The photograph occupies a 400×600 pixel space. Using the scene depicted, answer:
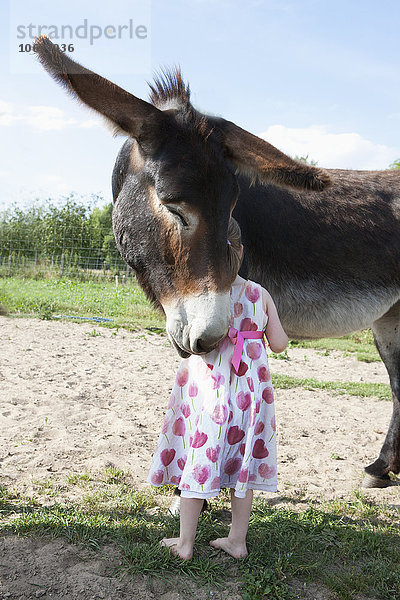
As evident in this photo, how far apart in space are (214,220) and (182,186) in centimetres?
20

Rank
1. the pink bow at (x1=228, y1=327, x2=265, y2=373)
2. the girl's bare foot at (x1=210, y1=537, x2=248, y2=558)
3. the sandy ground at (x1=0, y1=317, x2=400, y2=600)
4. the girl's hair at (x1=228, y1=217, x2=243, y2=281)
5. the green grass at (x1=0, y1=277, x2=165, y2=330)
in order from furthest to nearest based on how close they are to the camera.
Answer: the green grass at (x1=0, y1=277, x2=165, y2=330) → the sandy ground at (x1=0, y1=317, x2=400, y2=600) → the girl's bare foot at (x1=210, y1=537, x2=248, y2=558) → the pink bow at (x1=228, y1=327, x2=265, y2=373) → the girl's hair at (x1=228, y1=217, x2=243, y2=281)

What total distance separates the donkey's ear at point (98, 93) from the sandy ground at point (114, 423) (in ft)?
6.83

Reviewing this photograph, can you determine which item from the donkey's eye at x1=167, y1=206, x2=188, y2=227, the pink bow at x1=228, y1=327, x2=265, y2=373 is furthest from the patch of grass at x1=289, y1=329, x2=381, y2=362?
the donkey's eye at x1=167, y1=206, x2=188, y2=227

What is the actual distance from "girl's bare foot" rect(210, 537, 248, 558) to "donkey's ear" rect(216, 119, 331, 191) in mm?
1793

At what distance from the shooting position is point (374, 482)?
144 inches

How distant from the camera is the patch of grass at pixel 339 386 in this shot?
21.0ft

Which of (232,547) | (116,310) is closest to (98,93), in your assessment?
(232,547)

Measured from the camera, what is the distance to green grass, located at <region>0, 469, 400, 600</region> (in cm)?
223

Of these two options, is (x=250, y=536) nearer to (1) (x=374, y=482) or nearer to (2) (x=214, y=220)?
(1) (x=374, y=482)

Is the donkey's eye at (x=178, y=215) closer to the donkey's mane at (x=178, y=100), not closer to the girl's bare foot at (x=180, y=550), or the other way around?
the donkey's mane at (x=178, y=100)

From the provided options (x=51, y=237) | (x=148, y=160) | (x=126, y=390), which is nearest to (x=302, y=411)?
(x=126, y=390)

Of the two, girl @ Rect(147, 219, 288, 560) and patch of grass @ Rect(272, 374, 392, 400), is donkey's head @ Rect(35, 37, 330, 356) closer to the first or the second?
girl @ Rect(147, 219, 288, 560)

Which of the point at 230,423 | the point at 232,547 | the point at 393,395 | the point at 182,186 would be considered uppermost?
the point at 182,186

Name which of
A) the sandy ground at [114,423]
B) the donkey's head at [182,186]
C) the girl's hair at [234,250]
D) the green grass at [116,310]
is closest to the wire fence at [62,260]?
the green grass at [116,310]
